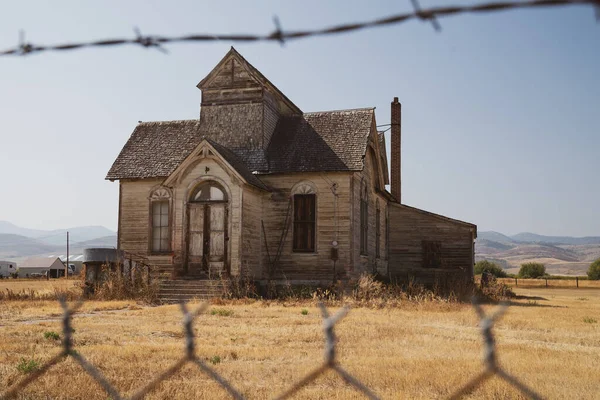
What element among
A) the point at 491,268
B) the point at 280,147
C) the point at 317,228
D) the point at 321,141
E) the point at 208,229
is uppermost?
the point at 321,141

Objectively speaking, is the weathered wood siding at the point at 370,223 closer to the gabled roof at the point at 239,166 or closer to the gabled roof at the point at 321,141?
the gabled roof at the point at 321,141

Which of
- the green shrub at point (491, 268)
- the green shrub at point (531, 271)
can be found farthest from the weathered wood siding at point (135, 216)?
the green shrub at point (531, 271)

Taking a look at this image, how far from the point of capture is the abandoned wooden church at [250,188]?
2322 centimetres

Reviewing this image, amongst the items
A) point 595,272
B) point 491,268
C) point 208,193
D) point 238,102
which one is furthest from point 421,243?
point 595,272

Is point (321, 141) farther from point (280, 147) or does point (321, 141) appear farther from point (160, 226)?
point (160, 226)

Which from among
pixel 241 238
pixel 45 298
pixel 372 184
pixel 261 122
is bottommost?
pixel 45 298

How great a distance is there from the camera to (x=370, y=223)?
28641 millimetres

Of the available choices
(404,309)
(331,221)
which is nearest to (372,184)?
(331,221)

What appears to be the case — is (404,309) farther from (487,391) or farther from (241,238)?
(487,391)

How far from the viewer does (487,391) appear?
25.4 ft

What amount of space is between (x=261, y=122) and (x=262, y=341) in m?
15.4

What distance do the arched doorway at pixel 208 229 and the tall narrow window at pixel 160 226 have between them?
2249 millimetres

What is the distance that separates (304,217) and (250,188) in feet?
8.66

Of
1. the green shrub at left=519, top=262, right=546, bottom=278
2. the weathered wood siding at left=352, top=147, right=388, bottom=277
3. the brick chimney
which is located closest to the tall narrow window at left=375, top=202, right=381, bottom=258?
the weathered wood siding at left=352, top=147, right=388, bottom=277
